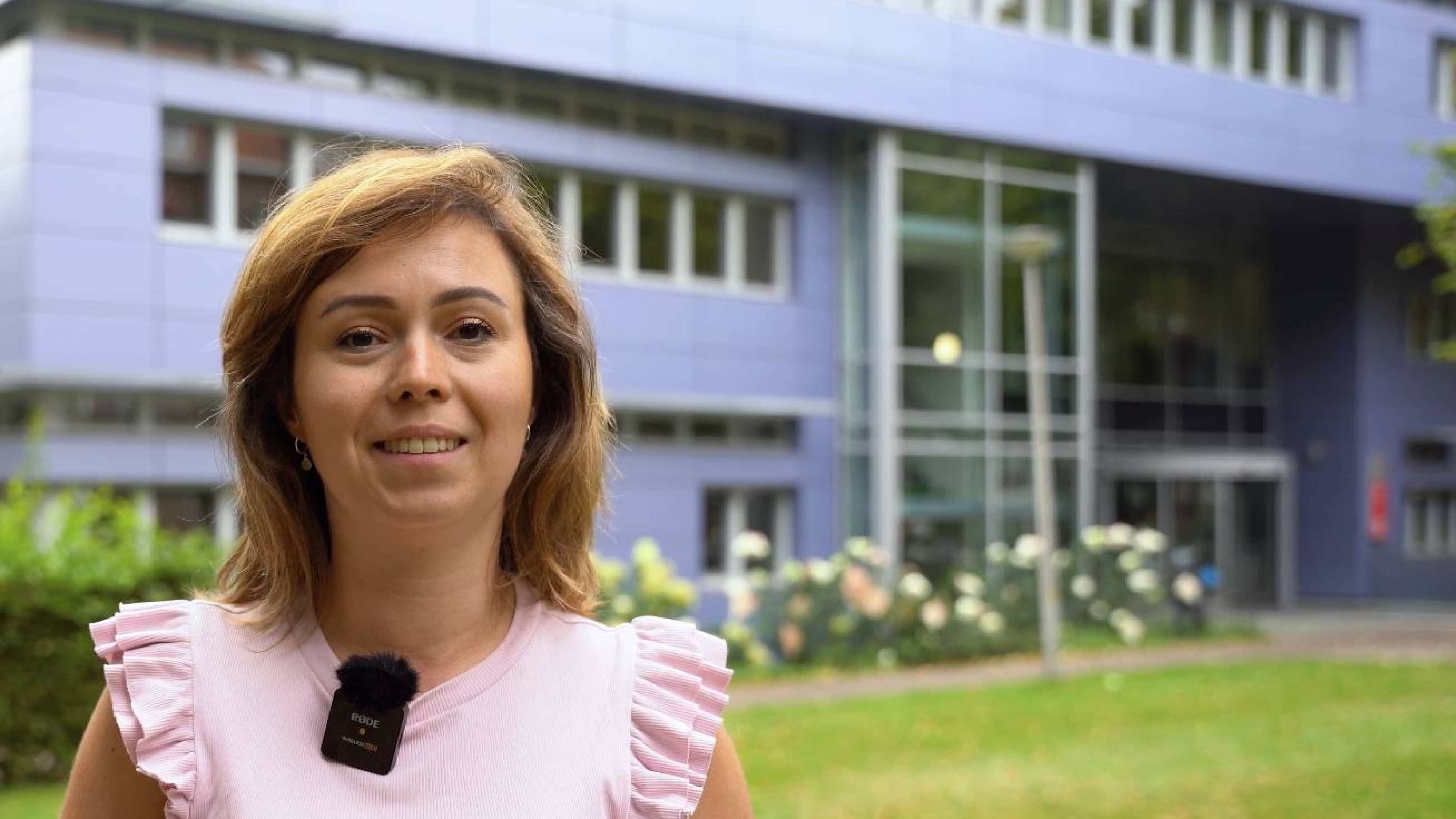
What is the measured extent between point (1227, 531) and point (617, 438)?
28052 mm

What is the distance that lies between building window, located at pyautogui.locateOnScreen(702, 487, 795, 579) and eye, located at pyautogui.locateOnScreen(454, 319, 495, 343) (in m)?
18.6

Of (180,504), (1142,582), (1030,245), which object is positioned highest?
(1030,245)

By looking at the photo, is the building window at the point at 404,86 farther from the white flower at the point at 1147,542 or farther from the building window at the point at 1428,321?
the building window at the point at 1428,321

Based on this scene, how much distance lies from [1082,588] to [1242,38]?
10.9m

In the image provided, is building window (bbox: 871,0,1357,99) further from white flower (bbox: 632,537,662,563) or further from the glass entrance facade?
white flower (bbox: 632,537,662,563)

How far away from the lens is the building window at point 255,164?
17094 millimetres

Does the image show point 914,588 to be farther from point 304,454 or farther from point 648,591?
point 304,454

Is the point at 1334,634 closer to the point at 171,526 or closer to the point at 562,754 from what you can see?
the point at 171,526

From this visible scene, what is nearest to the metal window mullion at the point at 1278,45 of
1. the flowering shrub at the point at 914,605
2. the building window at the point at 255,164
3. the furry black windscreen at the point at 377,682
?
the flowering shrub at the point at 914,605

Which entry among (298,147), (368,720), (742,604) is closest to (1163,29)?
(742,604)

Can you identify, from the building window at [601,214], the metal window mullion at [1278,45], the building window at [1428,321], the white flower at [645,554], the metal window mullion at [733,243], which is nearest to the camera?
the white flower at [645,554]

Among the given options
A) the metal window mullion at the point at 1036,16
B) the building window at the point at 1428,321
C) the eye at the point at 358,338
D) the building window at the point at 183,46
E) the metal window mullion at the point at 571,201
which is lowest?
the eye at the point at 358,338

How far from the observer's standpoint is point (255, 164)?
1723 centimetres

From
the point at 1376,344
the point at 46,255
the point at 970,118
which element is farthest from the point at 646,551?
the point at 1376,344
